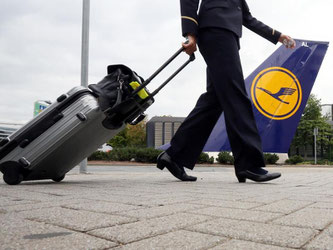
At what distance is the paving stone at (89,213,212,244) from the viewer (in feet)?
3.04

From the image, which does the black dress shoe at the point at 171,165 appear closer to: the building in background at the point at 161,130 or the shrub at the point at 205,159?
the shrub at the point at 205,159

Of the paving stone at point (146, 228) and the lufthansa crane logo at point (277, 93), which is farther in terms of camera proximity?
the lufthansa crane logo at point (277, 93)

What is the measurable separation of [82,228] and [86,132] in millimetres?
1741

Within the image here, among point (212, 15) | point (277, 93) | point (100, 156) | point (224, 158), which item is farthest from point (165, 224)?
point (100, 156)

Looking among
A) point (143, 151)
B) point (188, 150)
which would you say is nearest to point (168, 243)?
point (188, 150)

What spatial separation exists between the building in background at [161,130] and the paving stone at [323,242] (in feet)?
87.3

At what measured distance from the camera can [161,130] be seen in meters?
28.2

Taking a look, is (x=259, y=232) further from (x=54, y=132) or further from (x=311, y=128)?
(x=311, y=128)

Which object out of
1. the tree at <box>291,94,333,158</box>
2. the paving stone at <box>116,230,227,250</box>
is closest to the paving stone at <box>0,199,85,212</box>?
the paving stone at <box>116,230,227,250</box>

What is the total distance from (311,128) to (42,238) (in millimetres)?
30987

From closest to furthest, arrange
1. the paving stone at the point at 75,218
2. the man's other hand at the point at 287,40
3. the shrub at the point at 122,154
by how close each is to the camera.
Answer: the paving stone at the point at 75,218 < the man's other hand at the point at 287,40 < the shrub at the point at 122,154

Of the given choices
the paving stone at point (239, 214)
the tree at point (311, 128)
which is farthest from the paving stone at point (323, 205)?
the tree at point (311, 128)

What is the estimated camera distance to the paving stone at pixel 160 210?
49.8 inches

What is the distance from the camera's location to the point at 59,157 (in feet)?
9.04
